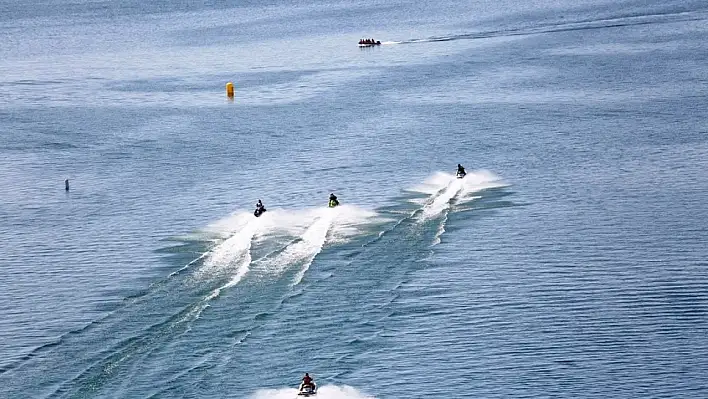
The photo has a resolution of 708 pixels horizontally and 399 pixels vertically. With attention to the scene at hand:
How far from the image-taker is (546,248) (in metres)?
81.6

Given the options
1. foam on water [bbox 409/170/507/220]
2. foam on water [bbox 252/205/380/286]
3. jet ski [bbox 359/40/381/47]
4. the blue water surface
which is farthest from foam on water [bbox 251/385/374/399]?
jet ski [bbox 359/40/381/47]

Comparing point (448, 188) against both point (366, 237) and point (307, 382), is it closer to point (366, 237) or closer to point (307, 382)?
point (366, 237)

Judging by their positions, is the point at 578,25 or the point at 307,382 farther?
the point at 578,25

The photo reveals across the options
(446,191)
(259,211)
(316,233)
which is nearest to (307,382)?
(316,233)

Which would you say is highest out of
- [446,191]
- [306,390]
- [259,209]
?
[446,191]

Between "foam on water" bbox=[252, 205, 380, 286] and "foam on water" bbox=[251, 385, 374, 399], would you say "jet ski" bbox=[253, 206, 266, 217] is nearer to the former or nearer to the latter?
"foam on water" bbox=[252, 205, 380, 286]

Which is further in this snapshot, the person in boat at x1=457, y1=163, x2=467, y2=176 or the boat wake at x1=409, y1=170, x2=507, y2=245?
the person in boat at x1=457, y1=163, x2=467, y2=176

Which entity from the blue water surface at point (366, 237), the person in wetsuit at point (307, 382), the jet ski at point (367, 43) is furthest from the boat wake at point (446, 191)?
the jet ski at point (367, 43)

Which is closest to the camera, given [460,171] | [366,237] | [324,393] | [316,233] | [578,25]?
[324,393]

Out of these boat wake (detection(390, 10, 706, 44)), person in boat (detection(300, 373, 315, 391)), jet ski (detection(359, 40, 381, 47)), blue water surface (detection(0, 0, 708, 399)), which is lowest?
person in boat (detection(300, 373, 315, 391))

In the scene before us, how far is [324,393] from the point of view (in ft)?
195

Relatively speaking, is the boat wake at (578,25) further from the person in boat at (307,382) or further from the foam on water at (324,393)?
the person in boat at (307,382)

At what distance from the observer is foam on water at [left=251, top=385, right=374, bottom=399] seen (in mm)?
59375

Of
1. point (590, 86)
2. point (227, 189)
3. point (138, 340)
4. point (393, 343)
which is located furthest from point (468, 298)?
point (590, 86)
